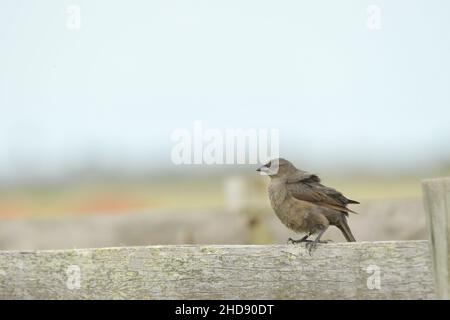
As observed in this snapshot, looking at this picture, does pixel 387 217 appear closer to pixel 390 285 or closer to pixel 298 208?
pixel 298 208

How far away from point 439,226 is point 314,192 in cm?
297

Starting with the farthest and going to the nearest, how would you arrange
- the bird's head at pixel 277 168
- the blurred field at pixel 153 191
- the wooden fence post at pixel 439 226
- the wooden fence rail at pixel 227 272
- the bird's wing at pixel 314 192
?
the blurred field at pixel 153 191, the bird's head at pixel 277 168, the bird's wing at pixel 314 192, the wooden fence rail at pixel 227 272, the wooden fence post at pixel 439 226

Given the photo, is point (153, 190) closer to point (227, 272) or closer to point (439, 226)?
Answer: point (227, 272)

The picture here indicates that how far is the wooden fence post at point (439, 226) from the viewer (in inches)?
139

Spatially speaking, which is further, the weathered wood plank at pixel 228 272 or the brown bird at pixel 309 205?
the brown bird at pixel 309 205

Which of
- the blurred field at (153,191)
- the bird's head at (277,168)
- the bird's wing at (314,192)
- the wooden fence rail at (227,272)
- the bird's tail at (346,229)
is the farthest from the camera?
the blurred field at (153,191)

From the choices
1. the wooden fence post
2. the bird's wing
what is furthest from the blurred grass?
the wooden fence post

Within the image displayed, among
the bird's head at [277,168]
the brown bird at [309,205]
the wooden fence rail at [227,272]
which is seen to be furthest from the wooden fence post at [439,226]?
the bird's head at [277,168]

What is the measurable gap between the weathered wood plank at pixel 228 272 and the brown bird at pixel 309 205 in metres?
2.15

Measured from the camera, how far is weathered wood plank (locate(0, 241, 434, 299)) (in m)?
3.88

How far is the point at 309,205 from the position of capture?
6473mm

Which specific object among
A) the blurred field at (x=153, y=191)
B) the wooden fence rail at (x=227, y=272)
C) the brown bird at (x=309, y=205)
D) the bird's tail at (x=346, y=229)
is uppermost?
the blurred field at (x=153, y=191)

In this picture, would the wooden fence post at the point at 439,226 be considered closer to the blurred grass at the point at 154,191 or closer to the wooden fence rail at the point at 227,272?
the wooden fence rail at the point at 227,272

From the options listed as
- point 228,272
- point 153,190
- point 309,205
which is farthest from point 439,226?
point 153,190
